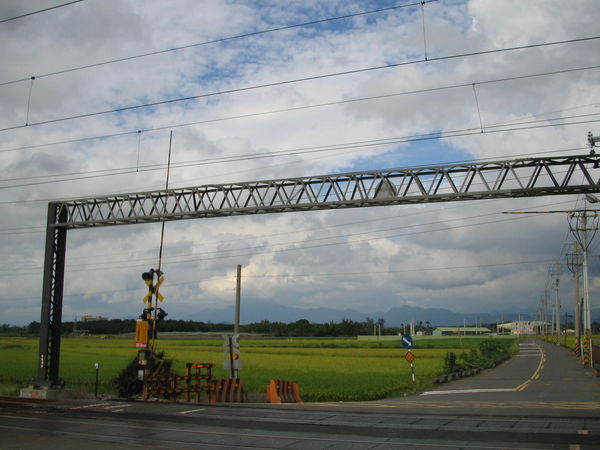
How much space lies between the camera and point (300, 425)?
A: 1605 centimetres

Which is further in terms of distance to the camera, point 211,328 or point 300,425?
point 211,328

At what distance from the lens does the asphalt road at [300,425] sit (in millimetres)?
13031

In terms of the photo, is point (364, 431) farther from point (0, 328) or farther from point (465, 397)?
point (0, 328)

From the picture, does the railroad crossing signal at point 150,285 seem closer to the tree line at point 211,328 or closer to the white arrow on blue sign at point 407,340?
the white arrow on blue sign at point 407,340

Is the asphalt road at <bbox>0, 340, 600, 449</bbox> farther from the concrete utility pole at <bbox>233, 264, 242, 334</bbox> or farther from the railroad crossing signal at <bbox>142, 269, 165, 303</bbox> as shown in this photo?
the concrete utility pole at <bbox>233, 264, 242, 334</bbox>

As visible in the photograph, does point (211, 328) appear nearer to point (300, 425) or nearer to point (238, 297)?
point (238, 297)

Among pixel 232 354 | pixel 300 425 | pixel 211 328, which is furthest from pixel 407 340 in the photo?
Answer: pixel 211 328

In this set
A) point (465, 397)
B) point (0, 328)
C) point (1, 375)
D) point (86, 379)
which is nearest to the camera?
point (465, 397)

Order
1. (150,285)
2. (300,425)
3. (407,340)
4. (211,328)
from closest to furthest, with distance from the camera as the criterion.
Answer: (300,425) < (150,285) < (407,340) < (211,328)

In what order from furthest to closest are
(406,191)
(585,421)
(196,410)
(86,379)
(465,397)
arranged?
1. (86,379)
2. (465,397)
3. (406,191)
4. (196,410)
5. (585,421)

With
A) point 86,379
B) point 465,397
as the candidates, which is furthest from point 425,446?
point 86,379

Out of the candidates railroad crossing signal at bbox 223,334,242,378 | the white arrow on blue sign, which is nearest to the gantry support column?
railroad crossing signal at bbox 223,334,242,378

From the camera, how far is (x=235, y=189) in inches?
976

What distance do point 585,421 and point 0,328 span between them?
686 feet
